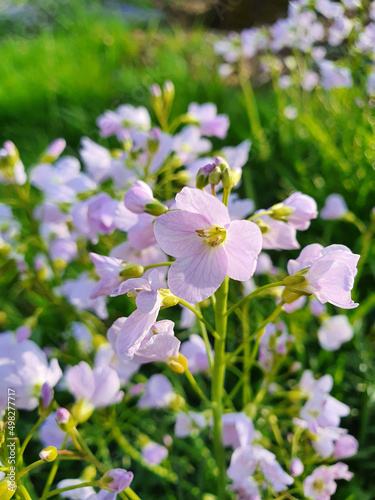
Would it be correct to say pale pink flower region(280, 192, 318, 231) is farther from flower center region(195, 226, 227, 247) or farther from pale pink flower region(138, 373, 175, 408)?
pale pink flower region(138, 373, 175, 408)

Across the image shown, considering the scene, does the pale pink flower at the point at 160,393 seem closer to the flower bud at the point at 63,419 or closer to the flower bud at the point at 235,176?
the flower bud at the point at 63,419

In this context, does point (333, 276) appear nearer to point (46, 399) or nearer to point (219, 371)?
point (219, 371)

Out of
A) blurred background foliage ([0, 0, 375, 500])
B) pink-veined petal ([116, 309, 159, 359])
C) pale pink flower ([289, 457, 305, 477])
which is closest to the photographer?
pink-veined petal ([116, 309, 159, 359])

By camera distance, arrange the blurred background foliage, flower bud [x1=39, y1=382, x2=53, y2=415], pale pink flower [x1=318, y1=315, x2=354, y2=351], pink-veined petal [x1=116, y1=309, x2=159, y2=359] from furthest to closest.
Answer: the blurred background foliage → pale pink flower [x1=318, y1=315, x2=354, y2=351] → flower bud [x1=39, y1=382, x2=53, y2=415] → pink-veined petal [x1=116, y1=309, x2=159, y2=359]

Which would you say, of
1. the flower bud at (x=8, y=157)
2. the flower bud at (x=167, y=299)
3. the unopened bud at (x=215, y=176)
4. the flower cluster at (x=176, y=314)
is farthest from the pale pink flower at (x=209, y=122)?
the flower bud at (x=167, y=299)

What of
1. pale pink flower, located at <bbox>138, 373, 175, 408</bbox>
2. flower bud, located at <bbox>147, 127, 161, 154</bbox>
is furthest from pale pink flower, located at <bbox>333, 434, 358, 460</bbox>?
flower bud, located at <bbox>147, 127, 161, 154</bbox>

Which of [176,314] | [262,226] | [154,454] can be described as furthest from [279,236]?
[176,314]
